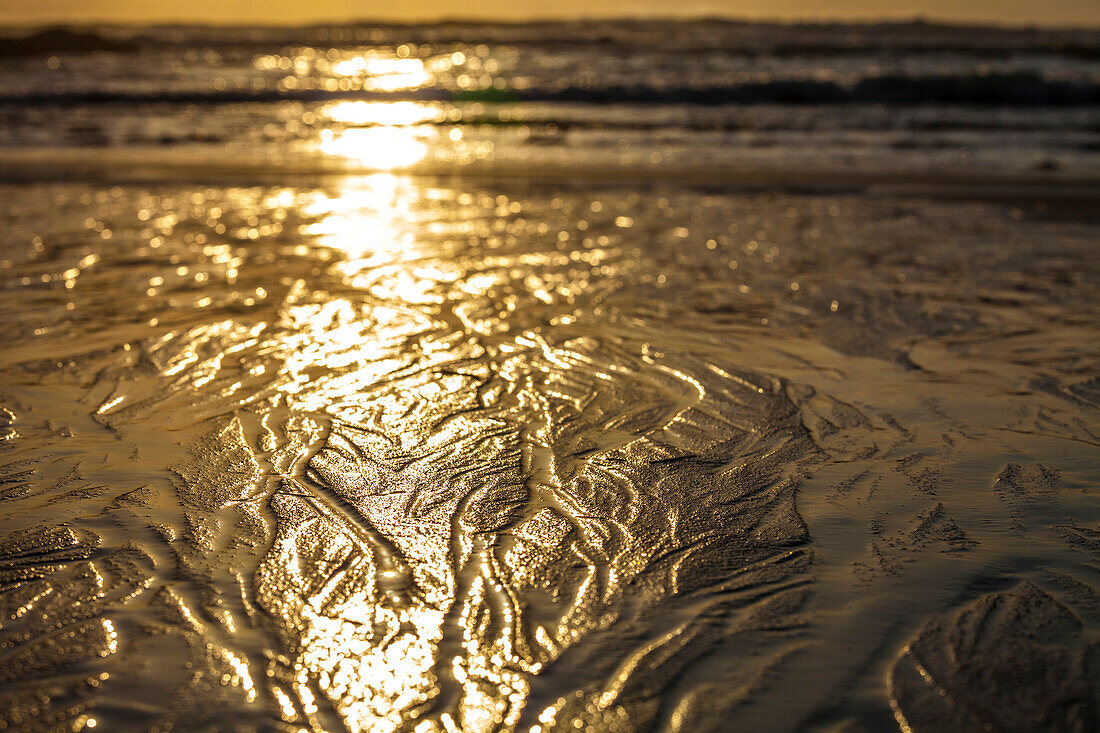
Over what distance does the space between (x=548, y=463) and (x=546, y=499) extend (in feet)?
0.91

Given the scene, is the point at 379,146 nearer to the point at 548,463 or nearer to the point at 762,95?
the point at 762,95

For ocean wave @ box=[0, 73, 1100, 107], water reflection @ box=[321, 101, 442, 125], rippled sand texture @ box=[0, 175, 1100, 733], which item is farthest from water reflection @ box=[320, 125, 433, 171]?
rippled sand texture @ box=[0, 175, 1100, 733]

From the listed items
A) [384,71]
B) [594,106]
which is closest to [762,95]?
[594,106]

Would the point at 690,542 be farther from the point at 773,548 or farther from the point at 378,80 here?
the point at 378,80

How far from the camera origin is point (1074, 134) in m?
13.5

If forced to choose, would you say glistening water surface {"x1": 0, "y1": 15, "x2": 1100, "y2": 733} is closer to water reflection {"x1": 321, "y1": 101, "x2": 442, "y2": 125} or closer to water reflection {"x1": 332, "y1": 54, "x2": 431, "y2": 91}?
water reflection {"x1": 321, "y1": 101, "x2": 442, "y2": 125}

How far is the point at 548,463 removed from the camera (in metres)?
3.14

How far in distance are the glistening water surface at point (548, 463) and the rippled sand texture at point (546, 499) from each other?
1 centimetres

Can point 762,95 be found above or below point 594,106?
below

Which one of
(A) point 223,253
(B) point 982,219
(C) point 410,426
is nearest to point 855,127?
(B) point 982,219

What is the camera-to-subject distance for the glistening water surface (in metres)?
2.05

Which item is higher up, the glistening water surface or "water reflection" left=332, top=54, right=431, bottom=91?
"water reflection" left=332, top=54, right=431, bottom=91

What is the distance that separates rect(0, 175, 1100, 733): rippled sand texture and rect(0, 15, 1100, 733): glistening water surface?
1 centimetres

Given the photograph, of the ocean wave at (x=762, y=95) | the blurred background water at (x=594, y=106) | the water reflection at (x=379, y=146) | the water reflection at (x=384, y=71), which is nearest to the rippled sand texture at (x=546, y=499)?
the water reflection at (x=379, y=146)
